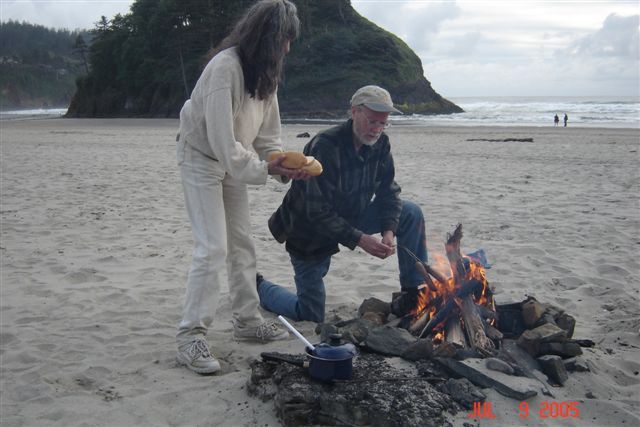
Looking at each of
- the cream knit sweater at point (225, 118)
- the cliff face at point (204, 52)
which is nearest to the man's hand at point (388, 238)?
the cream knit sweater at point (225, 118)

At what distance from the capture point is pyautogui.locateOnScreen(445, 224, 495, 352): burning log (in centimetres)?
365

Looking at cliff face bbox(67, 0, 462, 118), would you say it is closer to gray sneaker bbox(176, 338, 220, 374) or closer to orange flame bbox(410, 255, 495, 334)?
orange flame bbox(410, 255, 495, 334)

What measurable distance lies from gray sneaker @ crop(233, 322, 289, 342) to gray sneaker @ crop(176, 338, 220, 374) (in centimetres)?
50

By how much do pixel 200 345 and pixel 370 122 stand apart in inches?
72.1

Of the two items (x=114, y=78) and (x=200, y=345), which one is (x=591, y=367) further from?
(x=114, y=78)

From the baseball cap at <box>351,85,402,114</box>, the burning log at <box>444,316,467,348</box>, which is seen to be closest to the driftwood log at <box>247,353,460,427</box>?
the burning log at <box>444,316,467,348</box>

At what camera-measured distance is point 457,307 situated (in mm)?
3795

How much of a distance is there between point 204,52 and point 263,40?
54.0m

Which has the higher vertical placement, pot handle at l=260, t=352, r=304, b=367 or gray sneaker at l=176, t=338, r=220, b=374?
pot handle at l=260, t=352, r=304, b=367

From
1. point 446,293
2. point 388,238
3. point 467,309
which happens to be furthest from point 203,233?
point 467,309

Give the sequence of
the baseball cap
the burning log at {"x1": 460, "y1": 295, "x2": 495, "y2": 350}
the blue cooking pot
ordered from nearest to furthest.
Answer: the blue cooking pot → the burning log at {"x1": 460, "y1": 295, "x2": 495, "y2": 350} → the baseball cap

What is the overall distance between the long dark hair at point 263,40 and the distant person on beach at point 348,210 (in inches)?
25.4

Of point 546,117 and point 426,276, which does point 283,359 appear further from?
point 546,117

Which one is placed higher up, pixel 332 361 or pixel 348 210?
Result: pixel 348 210
